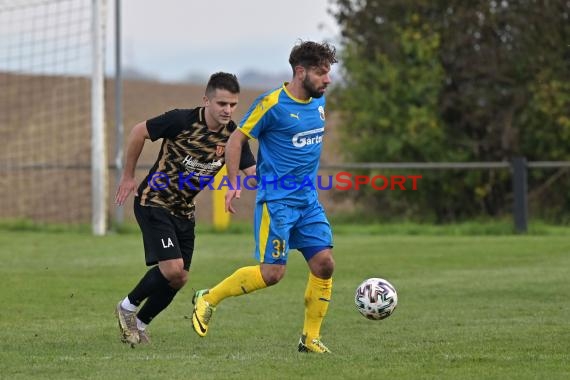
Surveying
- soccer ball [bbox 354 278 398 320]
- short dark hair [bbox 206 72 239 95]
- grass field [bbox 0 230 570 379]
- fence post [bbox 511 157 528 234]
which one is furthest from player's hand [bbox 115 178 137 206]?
fence post [bbox 511 157 528 234]

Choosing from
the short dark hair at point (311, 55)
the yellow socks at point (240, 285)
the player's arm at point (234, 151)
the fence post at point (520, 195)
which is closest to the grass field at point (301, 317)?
the yellow socks at point (240, 285)

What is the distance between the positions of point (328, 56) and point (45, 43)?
13470 mm

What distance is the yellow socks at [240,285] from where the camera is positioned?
833 centimetres

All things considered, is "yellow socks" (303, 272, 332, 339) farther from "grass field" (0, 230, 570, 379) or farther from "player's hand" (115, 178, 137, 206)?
"player's hand" (115, 178, 137, 206)

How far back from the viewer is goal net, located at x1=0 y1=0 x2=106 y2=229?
808 inches

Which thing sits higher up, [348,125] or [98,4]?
[98,4]

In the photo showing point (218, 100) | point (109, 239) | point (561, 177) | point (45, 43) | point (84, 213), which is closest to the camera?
point (218, 100)

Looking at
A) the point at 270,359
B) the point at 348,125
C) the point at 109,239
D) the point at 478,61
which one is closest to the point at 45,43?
the point at 109,239

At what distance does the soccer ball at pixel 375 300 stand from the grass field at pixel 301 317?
24cm

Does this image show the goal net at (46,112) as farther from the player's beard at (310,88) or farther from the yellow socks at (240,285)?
the player's beard at (310,88)

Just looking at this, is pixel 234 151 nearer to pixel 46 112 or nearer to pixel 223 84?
pixel 223 84

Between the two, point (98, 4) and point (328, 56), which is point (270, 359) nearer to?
point (328, 56)

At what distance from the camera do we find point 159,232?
881 centimetres

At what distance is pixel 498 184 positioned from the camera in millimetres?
A: 24234
